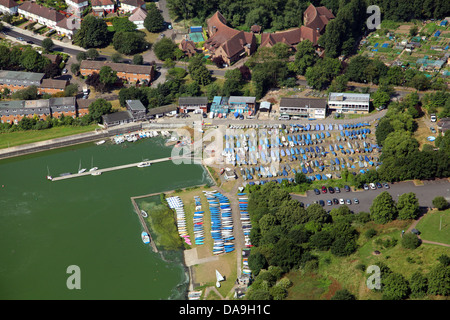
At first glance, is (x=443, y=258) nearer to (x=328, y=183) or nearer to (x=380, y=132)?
(x=328, y=183)

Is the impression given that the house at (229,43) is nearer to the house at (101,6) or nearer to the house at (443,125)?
the house at (101,6)

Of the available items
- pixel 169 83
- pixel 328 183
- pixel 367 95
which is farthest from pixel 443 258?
pixel 169 83

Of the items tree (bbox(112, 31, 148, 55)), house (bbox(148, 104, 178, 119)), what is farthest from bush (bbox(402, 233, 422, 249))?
tree (bbox(112, 31, 148, 55))

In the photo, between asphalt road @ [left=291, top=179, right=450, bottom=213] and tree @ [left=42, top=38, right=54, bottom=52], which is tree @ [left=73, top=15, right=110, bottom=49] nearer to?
tree @ [left=42, top=38, right=54, bottom=52]

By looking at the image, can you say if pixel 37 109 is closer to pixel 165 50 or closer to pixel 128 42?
pixel 128 42

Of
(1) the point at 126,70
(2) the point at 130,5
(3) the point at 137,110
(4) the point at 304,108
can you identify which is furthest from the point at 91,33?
(4) the point at 304,108

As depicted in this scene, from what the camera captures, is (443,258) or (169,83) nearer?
(443,258)

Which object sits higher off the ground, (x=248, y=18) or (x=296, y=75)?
(x=248, y=18)
